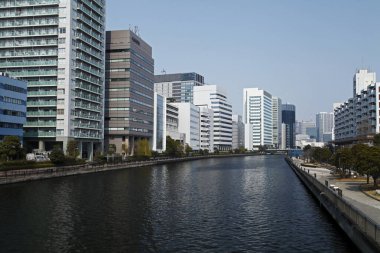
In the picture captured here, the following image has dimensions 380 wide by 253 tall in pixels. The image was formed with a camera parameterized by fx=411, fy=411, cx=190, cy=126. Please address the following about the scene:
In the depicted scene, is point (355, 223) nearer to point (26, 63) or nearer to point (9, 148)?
point (9, 148)

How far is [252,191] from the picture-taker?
68.2m

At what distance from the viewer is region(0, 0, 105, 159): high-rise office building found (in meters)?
139

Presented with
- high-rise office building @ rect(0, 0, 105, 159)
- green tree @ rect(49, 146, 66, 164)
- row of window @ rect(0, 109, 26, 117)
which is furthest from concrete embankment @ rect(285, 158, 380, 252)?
high-rise office building @ rect(0, 0, 105, 159)

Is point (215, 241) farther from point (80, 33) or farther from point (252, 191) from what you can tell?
point (80, 33)

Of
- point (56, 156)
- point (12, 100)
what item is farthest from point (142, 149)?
point (56, 156)

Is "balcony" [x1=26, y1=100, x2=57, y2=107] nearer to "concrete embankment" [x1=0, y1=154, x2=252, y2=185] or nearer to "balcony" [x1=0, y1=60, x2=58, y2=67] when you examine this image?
"balcony" [x1=0, y1=60, x2=58, y2=67]

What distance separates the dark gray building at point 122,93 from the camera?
177250 mm

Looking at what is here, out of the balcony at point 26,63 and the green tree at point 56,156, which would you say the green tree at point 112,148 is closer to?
the balcony at point 26,63

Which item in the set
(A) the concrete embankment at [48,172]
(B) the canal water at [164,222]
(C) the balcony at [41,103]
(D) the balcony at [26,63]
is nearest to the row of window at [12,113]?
(C) the balcony at [41,103]

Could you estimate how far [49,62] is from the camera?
463 feet

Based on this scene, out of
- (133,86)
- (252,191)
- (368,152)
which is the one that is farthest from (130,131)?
(368,152)

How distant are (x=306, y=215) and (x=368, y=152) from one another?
59.7 feet

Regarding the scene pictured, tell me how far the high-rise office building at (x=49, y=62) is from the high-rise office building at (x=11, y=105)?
19.7m

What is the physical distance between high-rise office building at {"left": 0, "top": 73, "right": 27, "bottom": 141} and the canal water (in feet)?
168
